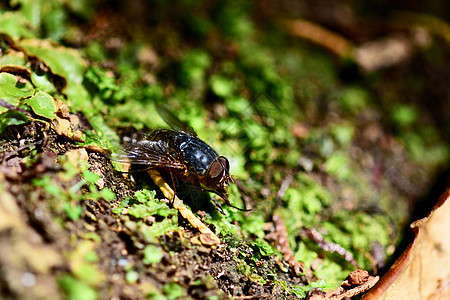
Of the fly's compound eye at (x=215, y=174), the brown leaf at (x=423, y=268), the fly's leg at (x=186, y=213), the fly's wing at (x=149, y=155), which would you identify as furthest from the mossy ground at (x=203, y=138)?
the brown leaf at (x=423, y=268)

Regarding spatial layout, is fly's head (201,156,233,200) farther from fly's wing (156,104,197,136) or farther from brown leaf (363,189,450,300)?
brown leaf (363,189,450,300)

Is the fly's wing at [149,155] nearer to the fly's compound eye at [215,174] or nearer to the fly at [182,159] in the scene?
the fly at [182,159]

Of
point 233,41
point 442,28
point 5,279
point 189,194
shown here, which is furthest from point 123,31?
point 442,28

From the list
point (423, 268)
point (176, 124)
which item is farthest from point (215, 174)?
point (423, 268)

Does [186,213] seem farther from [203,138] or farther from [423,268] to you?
[423,268]

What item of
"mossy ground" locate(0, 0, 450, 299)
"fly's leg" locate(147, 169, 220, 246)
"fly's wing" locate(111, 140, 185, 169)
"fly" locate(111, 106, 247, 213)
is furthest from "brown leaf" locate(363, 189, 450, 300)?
"fly's wing" locate(111, 140, 185, 169)

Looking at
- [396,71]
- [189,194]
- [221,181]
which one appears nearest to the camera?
[221,181]

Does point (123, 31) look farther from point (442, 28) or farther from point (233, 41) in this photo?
point (442, 28)
